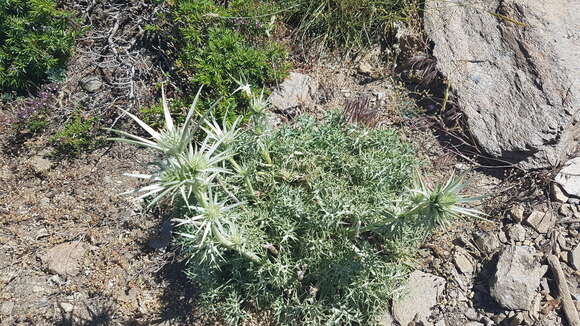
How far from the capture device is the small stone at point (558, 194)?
3.57 metres

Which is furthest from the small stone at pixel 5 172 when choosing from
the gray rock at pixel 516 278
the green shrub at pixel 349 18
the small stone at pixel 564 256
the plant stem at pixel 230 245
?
the small stone at pixel 564 256

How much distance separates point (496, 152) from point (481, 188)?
0.31 m

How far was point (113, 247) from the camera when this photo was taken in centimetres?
365

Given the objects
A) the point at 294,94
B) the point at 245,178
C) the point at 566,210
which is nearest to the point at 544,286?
the point at 566,210

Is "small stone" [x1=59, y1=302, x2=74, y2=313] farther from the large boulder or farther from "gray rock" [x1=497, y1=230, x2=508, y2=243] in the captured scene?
the large boulder

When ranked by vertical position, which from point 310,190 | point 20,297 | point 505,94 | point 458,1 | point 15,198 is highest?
point 458,1

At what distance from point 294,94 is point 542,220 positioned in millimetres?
2193

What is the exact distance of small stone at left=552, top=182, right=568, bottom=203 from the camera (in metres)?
3.57

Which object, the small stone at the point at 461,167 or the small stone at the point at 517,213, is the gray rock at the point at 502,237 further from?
the small stone at the point at 461,167

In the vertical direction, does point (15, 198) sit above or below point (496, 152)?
below

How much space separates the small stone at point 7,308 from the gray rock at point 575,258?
3.88 meters

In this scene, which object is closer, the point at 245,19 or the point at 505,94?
the point at 505,94

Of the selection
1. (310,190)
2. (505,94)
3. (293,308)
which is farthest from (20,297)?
(505,94)

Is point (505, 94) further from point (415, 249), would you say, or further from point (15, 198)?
point (15, 198)
